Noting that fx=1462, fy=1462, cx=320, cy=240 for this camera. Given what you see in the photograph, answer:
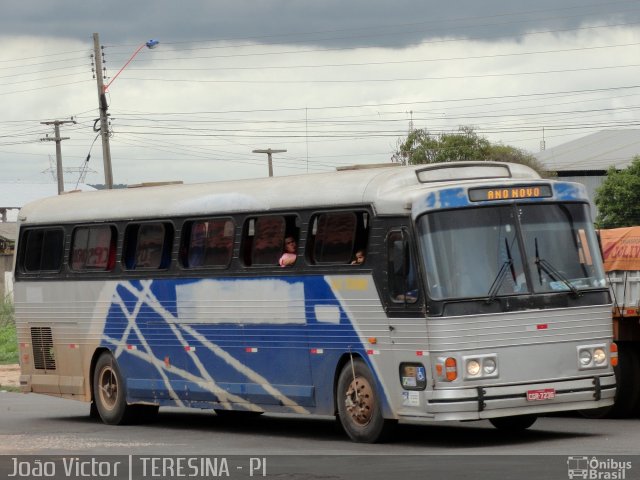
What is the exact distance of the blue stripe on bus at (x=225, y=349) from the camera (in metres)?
16.5

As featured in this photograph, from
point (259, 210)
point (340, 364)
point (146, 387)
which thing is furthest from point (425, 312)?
point (146, 387)

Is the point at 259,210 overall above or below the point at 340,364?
above

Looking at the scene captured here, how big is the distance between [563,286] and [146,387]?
661cm

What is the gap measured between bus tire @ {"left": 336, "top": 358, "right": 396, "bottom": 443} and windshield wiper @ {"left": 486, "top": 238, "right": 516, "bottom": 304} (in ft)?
5.54

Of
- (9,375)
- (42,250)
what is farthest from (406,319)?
(9,375)

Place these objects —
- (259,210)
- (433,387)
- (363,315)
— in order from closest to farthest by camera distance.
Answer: (433,387) < (363,315) < (259,210)

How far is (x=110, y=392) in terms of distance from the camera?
2039 cm

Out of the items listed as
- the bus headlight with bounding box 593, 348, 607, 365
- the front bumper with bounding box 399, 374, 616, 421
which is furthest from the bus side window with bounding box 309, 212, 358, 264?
the bus headlight with bounding box 593, 348, 607, 365

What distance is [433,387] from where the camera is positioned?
14758 millimetres

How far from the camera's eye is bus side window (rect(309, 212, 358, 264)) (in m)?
16.0

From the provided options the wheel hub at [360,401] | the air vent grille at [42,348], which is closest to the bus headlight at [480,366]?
the wheel hub at [360,401]

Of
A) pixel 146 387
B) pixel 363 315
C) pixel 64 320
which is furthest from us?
pixel 64 320

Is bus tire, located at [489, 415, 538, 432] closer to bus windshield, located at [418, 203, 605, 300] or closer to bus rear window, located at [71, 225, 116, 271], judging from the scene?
bus windshield, located at [418, 203, 605, 300]
